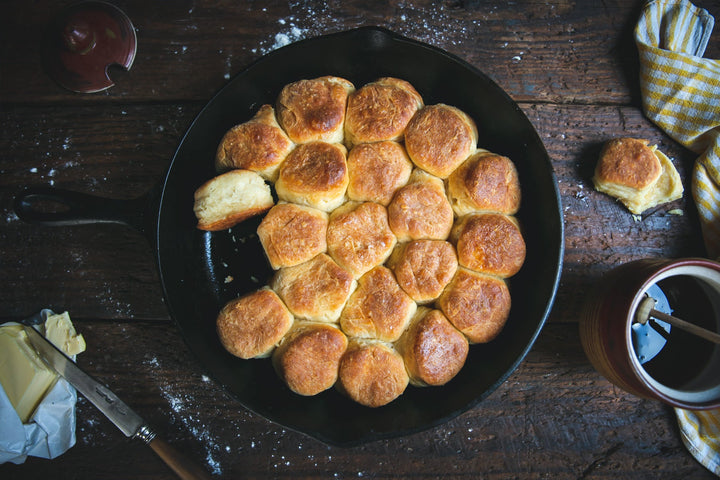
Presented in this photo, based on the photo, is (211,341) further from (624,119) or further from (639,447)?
(624,119)

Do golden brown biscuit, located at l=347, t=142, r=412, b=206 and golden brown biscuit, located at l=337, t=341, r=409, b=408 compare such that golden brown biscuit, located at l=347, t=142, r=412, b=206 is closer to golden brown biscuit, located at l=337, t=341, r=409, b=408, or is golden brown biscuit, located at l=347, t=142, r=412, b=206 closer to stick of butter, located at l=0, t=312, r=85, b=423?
golden brown biscuit, located at l=337, t=341, r=409, b=408

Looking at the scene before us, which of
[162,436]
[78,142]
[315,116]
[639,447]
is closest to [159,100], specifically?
[78,142]

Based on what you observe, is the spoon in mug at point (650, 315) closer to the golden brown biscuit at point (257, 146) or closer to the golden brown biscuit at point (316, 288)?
the golden brown biscuit at point (316, 288)

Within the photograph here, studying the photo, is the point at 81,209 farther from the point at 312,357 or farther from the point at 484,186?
the point at 484,186

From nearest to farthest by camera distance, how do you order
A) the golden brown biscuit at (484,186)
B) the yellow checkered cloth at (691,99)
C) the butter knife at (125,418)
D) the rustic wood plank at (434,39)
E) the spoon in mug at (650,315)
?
the spoon in mug at (650,315) → the golden brown biscuit at (484,186) → the butter knife at (125,418) → the yellow checkered cloth at (691,99) → the rustic wood plank at (434,39)

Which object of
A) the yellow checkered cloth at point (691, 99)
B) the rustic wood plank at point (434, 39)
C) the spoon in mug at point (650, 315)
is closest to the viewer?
the spoon in mug at point (650, 315)

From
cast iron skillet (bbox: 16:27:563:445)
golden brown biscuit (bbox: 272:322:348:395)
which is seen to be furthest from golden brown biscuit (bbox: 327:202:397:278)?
cast iron skillet (bbox: 16:27:563:445)

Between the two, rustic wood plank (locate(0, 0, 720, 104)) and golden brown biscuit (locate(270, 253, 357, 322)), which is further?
rustic wood plank (locate(0, 0, 720, 104))

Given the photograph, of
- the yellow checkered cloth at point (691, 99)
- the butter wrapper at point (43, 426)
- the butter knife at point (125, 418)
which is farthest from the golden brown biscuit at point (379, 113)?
the butter wrapper at point (43, 426)
